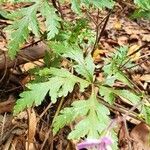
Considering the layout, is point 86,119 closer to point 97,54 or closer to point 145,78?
point 145,78

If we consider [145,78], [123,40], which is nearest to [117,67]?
[145,78]

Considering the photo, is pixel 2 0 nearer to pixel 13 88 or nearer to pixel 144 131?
pixel 13 88

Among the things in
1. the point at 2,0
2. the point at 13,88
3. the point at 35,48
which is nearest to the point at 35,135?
the point at 13,88

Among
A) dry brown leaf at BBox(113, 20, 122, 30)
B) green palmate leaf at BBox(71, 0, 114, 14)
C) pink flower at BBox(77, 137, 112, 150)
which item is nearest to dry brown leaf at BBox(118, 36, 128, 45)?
dry brown leaf at BBox(113, 20, 122, 30)

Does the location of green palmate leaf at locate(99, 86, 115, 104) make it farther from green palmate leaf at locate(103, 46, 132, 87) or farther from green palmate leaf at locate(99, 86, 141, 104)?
green palmate leaf at locate(103, 46, 132, 87)

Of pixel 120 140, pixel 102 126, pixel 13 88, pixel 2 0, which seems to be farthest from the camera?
pixel 13 88

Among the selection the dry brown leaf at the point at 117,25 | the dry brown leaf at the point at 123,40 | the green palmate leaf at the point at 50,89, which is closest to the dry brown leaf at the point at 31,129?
the green palmate leaf at the point at 50,89
